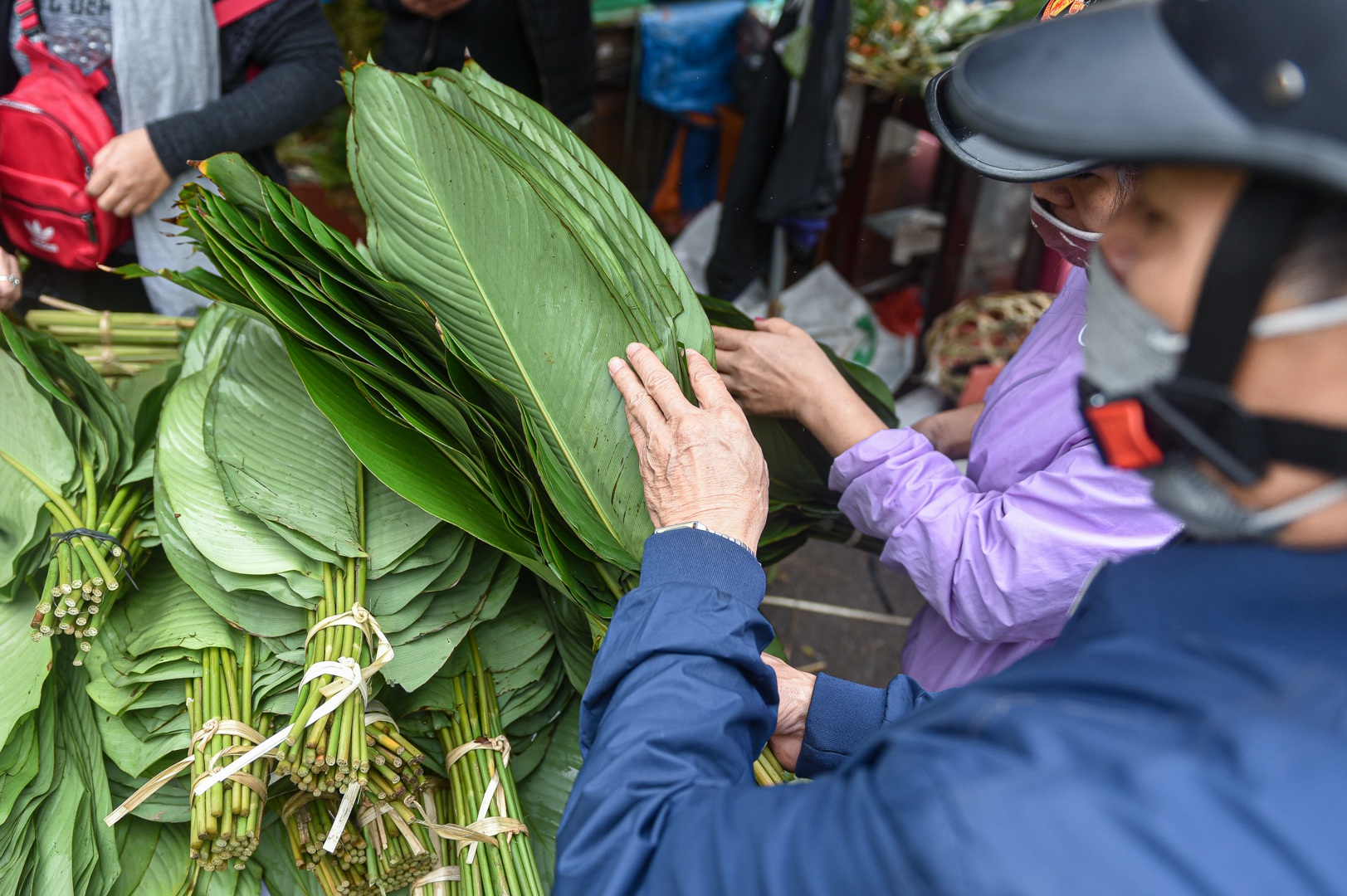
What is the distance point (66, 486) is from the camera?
4.22 ft

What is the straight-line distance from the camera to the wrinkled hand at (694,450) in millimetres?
1005

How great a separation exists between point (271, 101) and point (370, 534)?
123 centimetres

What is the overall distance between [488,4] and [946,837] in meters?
3.16

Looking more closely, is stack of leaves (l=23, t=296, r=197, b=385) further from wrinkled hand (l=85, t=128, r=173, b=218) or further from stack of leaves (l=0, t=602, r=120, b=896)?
stack of leaves (l=0, t=602, r=120, b=896)

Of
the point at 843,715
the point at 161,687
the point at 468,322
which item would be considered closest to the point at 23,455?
the point at 161,687

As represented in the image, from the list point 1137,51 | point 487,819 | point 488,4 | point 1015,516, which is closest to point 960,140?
point 1015,516

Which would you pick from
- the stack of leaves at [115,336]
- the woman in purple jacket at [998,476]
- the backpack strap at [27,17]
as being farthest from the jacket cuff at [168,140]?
the woman in purple jacket at [998,476]

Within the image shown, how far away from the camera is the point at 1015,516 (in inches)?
46.3

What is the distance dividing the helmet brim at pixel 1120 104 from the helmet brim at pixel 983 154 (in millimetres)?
484

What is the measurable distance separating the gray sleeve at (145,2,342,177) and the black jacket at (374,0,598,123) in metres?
0.97

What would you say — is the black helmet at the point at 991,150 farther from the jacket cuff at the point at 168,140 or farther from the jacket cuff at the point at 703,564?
the jacket cuff at the point at 168,140

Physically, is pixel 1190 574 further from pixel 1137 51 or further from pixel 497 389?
pixel 497 389

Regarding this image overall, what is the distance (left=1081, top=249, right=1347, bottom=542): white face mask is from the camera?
565 mm

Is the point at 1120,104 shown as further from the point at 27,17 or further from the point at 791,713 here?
the point at 27,17
